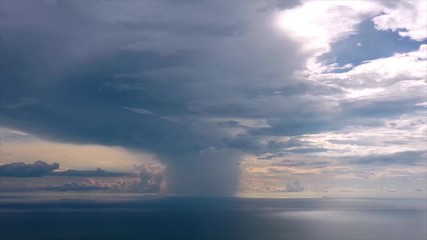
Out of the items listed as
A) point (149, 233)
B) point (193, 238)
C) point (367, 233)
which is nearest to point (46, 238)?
point (149, 233)

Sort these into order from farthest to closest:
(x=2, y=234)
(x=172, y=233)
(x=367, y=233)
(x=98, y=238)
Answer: (x=367, y=233)
(x=172, y=233)
(x=2, y=234)
(x=98, y=238)

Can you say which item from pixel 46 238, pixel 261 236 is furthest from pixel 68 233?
pixel 261 236

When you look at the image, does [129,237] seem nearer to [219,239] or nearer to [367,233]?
[219,239]

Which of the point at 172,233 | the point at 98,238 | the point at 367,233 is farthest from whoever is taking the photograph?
the point at 367,233

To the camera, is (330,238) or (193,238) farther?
(330,238)

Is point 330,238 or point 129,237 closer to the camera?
point 129,237

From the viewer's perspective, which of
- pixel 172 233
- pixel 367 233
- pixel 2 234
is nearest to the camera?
pixel 2 234

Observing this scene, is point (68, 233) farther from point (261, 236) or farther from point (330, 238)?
point (330, 238)

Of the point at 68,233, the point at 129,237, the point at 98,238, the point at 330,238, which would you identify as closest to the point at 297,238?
the point at 330,238

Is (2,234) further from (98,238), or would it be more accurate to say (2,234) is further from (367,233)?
(367,233)
